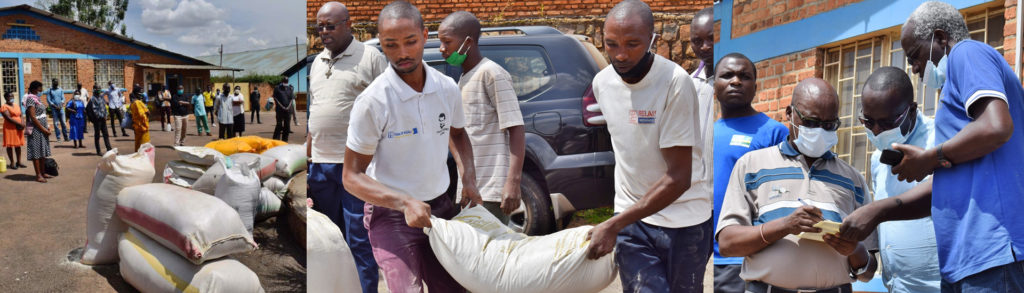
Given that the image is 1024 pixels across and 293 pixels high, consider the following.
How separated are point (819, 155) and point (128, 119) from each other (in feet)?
16.6

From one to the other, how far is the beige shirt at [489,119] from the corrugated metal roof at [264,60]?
5.13 ft

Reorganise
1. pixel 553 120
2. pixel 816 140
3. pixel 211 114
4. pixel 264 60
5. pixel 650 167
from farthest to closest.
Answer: pixel 211 114 < pixel 264 60 < pixel 553 120 < pixel 650 167 < pixel 816 140

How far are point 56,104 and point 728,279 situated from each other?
5242mm

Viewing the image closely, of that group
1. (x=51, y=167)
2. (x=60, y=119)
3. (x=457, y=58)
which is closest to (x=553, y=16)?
(x=457, y=58)

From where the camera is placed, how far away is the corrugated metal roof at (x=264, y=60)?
3918 millimetres

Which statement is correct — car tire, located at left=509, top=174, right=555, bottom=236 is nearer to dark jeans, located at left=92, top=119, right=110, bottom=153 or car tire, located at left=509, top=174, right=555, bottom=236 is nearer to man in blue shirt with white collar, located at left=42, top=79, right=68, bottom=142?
dark jeans, located at left=92, top=119, right=110, bottom=153

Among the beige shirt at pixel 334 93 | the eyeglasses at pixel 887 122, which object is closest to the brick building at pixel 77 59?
the beige shirt at pixel 334 93

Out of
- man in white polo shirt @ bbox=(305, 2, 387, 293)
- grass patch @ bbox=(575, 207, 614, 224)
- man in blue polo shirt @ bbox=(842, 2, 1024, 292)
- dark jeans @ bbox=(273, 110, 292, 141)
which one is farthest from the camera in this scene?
dark jeans @ bbox=(273, 110, 292, 141)

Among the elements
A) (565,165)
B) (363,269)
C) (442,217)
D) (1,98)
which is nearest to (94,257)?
(1,98)

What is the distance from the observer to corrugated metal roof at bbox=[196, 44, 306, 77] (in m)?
3.92

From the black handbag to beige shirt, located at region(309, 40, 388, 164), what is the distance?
13.5ft

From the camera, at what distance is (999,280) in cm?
185

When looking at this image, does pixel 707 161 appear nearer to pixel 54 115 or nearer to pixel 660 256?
pixel 660 256

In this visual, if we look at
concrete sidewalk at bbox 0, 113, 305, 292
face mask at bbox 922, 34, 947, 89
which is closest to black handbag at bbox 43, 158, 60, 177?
concrete sidewalk at bbox 0, 113, 305, 292
